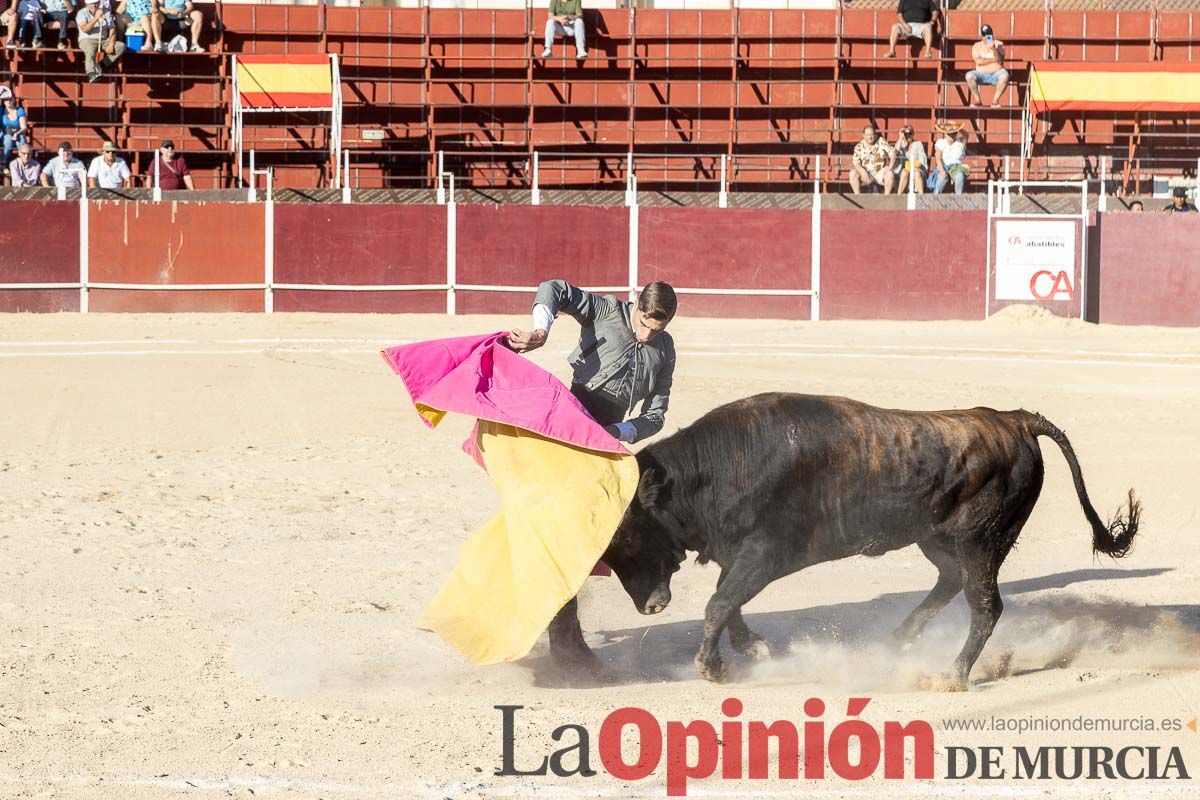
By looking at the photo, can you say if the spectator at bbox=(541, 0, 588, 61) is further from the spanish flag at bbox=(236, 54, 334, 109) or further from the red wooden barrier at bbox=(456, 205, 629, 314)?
the red wooden barrier at bbox=(456, 205, 629, 314)

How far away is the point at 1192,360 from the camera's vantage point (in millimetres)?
13961

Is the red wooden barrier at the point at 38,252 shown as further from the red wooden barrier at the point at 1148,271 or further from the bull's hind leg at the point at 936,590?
the bull's hind leg at the point at 936,590

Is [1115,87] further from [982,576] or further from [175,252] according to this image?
[982,576]

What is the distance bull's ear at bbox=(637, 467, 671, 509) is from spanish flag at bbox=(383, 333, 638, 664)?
41 mm

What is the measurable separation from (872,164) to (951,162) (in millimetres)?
937

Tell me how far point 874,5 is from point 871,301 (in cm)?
599

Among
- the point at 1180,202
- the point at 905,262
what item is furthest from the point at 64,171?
the point at 1180,202

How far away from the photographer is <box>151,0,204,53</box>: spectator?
19406 millimetres

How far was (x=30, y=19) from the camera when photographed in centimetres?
1900

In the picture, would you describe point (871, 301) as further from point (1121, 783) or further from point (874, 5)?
point (1121, 783)

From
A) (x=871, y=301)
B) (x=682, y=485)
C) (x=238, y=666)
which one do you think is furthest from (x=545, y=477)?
(x=871, y=301)

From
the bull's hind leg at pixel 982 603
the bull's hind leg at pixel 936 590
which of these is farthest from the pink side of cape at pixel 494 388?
the bull's hind leg at pixel 982 603

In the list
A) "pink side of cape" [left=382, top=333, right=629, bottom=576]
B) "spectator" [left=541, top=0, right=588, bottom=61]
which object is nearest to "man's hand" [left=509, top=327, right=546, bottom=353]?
"pink side of cape" [left=382, top=333, right=629, bottom=576]

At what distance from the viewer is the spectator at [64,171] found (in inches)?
691
